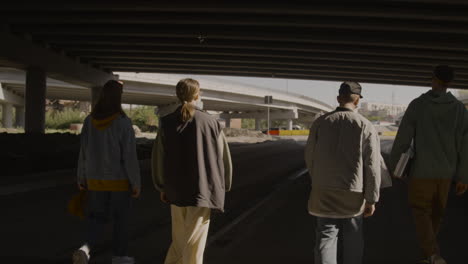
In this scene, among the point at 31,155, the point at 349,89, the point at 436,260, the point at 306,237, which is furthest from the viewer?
the point at 31,155

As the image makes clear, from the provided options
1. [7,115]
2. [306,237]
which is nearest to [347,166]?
[306,237]

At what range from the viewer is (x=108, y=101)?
453 cm

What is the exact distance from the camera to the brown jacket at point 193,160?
3.76m

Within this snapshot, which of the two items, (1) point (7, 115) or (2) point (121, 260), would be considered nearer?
(2) point (121, 260)

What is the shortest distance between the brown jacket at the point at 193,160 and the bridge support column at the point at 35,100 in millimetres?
23718

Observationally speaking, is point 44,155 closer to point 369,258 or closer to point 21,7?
point 21,7

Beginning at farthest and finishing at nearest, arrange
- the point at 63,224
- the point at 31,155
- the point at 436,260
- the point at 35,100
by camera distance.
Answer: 1. the point at 35,100
2. the point at 31,155
3. the point at 63,224
4. the point at 436,260

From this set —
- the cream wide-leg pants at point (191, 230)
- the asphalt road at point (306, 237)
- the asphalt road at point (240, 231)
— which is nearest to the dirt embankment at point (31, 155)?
the asphalt road at point (240, 231)

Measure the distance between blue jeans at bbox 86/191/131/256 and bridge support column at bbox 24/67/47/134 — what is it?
22.7m

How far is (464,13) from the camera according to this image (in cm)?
1438

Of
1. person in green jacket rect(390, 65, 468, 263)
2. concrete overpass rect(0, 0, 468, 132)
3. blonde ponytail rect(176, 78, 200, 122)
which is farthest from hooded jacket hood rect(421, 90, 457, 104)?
concrete overpass rect(0, 0, 468, 132)

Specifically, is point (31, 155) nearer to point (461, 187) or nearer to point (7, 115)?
point (461, 187)

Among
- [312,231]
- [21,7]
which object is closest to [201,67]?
[21,7]

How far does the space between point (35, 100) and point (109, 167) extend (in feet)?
78.9
